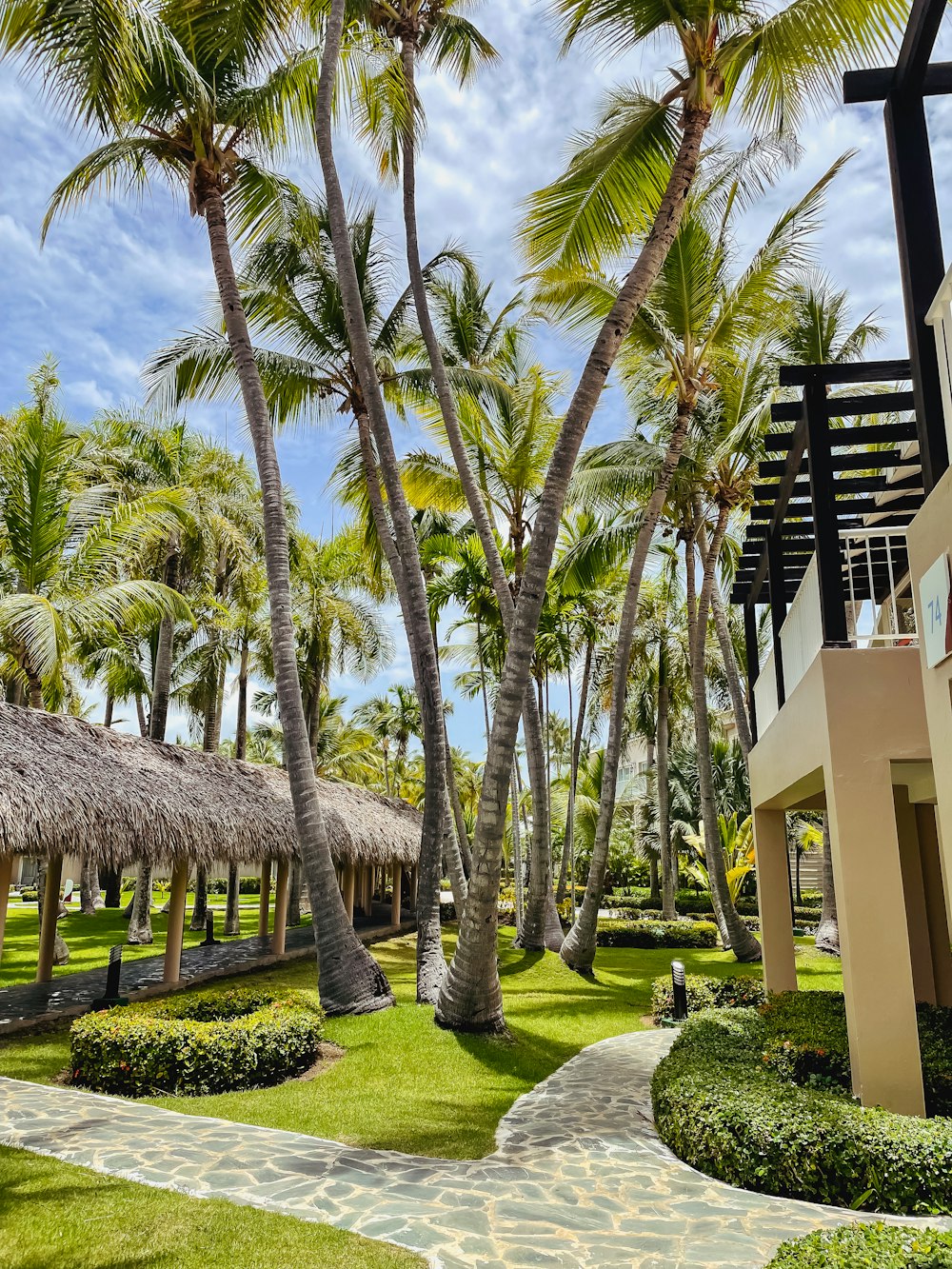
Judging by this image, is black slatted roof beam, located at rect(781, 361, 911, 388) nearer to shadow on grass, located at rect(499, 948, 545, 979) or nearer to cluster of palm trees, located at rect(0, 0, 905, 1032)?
cluster of palm trees, located at rect(0, 0, 905, 1032)

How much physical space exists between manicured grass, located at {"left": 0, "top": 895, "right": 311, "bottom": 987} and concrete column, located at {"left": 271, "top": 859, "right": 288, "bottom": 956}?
2.40 metres

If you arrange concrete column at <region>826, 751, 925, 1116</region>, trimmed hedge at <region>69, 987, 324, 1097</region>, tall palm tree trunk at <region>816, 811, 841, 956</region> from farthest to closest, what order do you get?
tall palm tree trunk at <region>816, 811, 841, 956</region>, trimmed hedge at <region>69, 987, 324, 1097</region>, concrete column at <region>826, 751, 925, 1116</region>

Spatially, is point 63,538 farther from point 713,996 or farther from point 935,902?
point 935,902

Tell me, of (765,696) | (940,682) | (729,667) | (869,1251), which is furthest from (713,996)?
(869,1251)

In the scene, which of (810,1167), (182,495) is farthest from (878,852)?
(182,495)

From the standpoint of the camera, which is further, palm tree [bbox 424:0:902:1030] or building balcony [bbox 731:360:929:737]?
palm tree [bbox 424:0:902:1030]

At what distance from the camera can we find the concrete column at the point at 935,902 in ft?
33.4

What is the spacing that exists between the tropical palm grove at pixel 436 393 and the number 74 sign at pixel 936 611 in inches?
163

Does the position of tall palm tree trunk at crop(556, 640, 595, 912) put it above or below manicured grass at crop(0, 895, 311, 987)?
above

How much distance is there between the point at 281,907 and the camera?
680 inches

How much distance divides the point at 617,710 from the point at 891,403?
318 inches

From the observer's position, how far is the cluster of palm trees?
932 centimetres

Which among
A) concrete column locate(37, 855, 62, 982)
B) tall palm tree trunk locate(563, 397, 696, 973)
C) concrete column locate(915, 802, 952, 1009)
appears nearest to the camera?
concrete column locate(915, 802, 952, 1009)

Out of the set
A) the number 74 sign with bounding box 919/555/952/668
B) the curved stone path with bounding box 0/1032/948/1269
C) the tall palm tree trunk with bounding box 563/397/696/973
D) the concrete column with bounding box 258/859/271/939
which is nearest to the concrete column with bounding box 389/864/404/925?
the concrete column with bounding box 258/859/271/939
